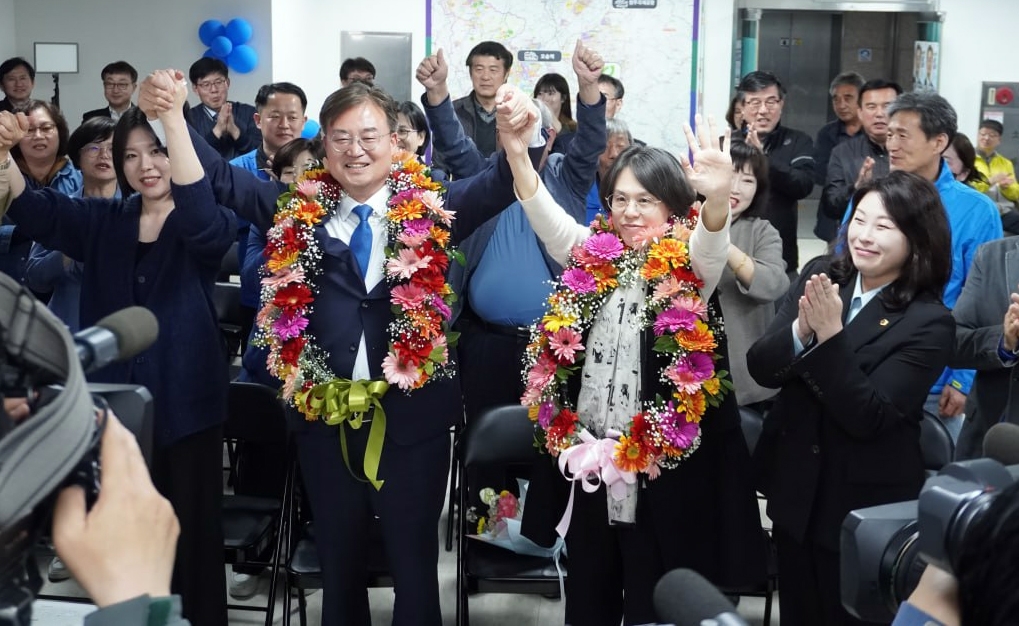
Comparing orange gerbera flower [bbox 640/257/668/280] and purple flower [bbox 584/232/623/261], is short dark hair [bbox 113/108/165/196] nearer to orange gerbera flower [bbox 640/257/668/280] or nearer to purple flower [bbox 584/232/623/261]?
purple flower [bbox 584/232/623/261]

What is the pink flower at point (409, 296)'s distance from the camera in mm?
2916

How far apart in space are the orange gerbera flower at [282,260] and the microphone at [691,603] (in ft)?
6.18

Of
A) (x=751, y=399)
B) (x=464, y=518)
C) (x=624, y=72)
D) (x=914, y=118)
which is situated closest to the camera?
(x=464, y=518)

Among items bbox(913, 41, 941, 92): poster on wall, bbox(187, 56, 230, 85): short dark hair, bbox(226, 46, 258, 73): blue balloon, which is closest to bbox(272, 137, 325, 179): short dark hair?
bbox(187, 56, 230, 85): short dark hair

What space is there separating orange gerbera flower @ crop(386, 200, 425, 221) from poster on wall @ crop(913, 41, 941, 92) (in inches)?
311

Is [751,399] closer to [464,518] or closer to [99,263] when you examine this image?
[464,518]

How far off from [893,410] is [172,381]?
192 centimetres

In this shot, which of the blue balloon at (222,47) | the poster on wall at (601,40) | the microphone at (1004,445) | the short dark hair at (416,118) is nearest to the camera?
the microphone at (1004,445)

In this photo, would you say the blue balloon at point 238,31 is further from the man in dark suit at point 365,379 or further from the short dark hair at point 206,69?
the man in dark suit at point 365,379

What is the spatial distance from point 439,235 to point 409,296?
186 mm

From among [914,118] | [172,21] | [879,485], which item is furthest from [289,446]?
[172,21]

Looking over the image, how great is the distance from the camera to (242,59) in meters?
8.73

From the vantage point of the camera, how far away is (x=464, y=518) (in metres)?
3.36

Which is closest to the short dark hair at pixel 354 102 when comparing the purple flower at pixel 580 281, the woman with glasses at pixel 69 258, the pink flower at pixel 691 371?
the purple flower at pixel 580 281
